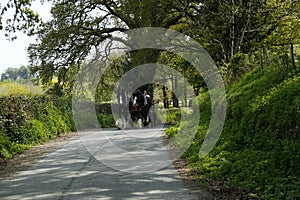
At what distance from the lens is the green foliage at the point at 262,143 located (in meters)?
7.76

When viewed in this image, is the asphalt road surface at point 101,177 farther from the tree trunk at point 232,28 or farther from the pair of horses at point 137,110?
the tree trunk at point 232,28

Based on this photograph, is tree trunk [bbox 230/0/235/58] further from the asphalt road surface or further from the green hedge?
the green hedge

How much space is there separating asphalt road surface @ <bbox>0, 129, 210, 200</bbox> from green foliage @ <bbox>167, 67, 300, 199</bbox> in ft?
3.09

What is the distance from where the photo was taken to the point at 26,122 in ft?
61.9

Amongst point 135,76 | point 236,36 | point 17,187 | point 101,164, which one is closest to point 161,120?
point 135,76

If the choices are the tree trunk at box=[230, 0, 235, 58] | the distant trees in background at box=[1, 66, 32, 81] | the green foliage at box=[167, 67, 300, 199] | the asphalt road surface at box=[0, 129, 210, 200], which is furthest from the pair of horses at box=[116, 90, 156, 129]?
the distant trees in background at box=[1, 66, 32, 81]

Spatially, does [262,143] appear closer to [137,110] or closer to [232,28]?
[232,28]

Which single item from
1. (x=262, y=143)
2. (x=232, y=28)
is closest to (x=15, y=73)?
(x=232, y=28)

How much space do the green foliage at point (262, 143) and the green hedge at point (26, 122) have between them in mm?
7113

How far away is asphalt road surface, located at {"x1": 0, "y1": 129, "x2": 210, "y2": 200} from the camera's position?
26.9 feet

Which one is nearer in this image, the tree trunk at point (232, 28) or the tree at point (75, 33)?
the tree trunk at point (232, 28)

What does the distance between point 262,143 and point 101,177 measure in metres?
3.65

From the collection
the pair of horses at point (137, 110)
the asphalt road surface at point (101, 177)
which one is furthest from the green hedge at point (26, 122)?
the pair of horses at point (137, 110)

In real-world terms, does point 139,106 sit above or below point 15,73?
below
